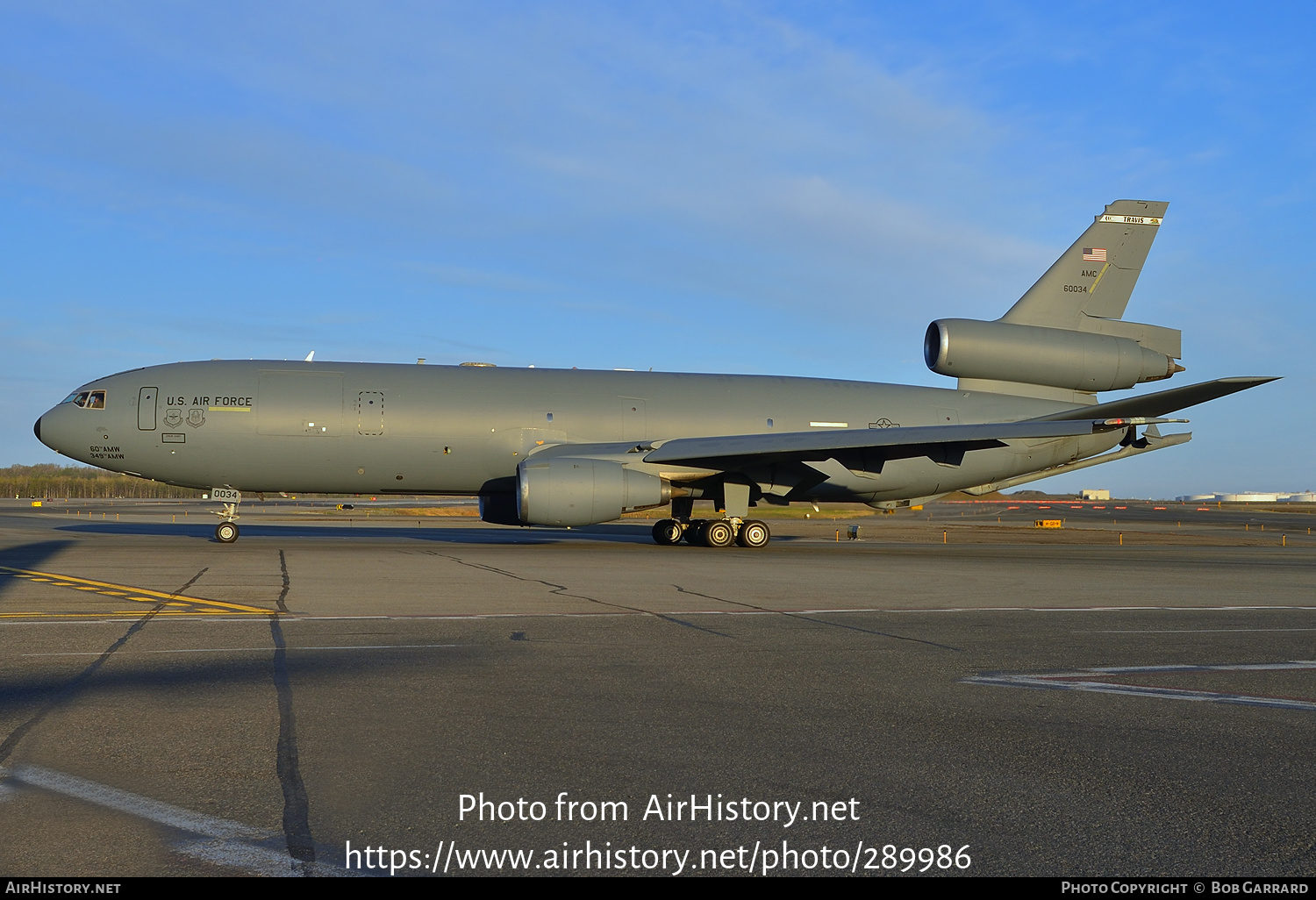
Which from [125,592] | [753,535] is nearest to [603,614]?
[125,592]

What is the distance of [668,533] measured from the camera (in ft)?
82.5

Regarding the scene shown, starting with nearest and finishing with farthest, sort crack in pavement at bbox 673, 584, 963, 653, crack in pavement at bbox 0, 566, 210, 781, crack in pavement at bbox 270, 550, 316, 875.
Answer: crack in pavement at bbox 270, 550, 316, 875 < crack in pavement at bbox 0, 566, 210, 781 < crack in pavement at bbox 673, 584, 963, 653

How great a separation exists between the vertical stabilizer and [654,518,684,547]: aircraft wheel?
10833 mm

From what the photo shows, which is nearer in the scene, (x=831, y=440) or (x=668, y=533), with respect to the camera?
(x=831, y=440)

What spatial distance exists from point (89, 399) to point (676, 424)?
13.9m

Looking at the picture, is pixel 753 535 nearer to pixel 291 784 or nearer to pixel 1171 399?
pixel 1171 399

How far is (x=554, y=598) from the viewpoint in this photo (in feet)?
42.1

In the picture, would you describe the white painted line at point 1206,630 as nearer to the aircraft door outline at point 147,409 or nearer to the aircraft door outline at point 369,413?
the aircraft door outline at point 369,413

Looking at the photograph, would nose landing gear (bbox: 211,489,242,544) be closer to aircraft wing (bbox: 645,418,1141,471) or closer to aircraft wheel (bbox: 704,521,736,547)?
aircraft wing (bbox: 645,418,1141,471)

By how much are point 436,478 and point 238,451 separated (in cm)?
452

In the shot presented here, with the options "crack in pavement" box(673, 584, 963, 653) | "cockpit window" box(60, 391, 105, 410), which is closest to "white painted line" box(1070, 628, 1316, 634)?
"crack in pavement" box(673, 584, 963, 653)

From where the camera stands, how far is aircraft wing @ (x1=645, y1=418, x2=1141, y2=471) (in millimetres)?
21625

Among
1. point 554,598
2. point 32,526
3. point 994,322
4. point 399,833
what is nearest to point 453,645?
point 554,598
